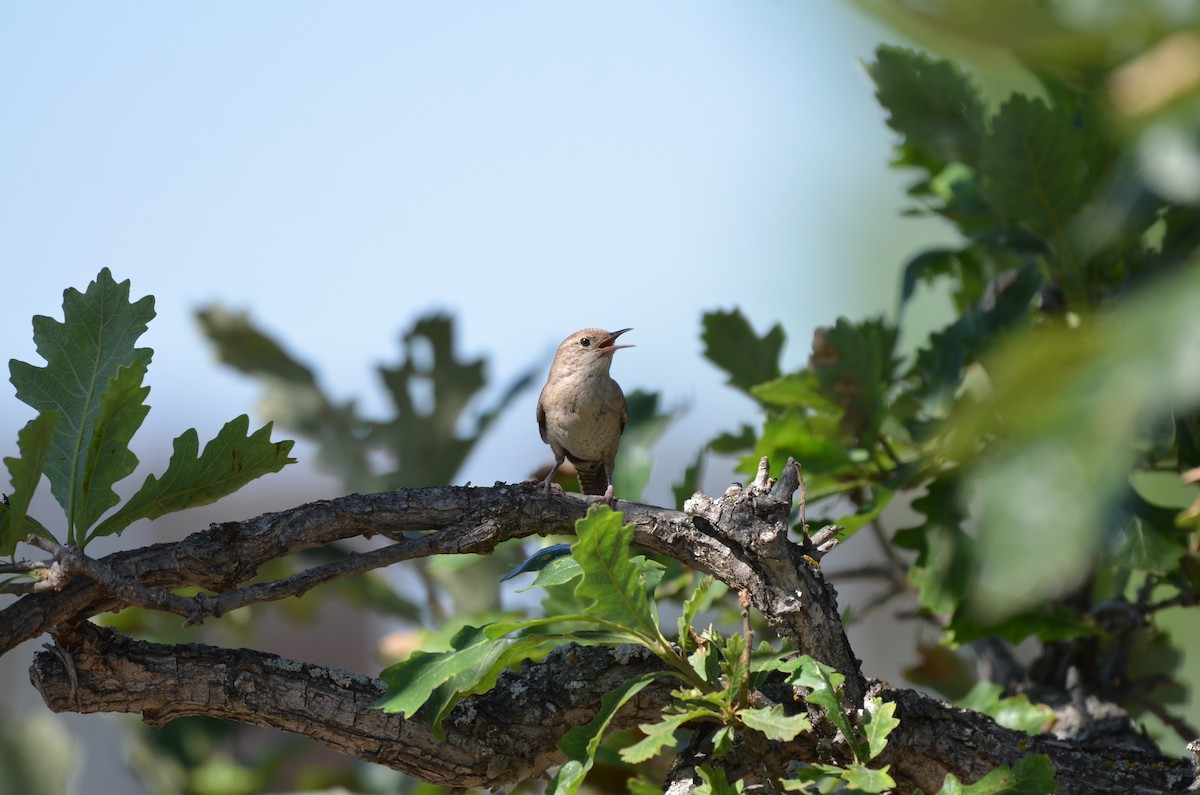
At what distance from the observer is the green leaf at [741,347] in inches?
123

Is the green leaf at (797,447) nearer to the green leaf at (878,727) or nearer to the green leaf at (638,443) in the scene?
the green leaf at (638,443)

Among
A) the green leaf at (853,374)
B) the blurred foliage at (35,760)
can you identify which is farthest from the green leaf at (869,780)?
the blurred foliage at (35,760)

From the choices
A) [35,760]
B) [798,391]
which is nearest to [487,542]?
[798,391]

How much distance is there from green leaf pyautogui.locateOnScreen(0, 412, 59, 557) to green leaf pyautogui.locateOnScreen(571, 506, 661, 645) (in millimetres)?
805

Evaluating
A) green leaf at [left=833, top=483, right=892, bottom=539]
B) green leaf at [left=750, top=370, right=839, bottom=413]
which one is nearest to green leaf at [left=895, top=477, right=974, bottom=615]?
green leaf at [left=833, top=483, right=892, bottom=539]

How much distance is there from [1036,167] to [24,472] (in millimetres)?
2326

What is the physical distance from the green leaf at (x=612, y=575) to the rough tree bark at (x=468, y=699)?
223 mm

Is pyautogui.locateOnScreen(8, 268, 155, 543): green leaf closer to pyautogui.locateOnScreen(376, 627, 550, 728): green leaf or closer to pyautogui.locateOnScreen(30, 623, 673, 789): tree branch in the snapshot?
pyautogui.locateOnScreen(30, 623, 673, 789): tree branch

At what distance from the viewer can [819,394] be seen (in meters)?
2.77

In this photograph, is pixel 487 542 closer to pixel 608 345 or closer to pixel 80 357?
pixel 80 357

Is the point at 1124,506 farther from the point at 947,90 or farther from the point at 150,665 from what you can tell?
the point at 150,665

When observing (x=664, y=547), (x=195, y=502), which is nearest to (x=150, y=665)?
(x=195, y=502)

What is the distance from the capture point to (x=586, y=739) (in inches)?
71.4

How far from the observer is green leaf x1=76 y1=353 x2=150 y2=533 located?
1.70m
